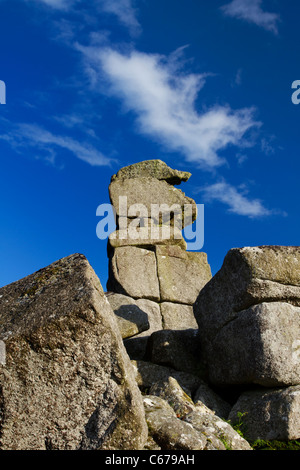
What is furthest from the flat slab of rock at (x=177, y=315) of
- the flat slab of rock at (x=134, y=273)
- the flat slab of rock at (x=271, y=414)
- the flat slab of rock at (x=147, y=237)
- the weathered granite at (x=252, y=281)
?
the flat slab of rock at (x=271, y=414)

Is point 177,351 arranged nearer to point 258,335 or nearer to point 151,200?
point 258,335

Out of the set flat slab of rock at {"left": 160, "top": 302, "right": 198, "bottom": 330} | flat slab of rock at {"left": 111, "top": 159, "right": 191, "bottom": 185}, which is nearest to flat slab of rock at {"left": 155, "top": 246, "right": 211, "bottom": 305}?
flat slab of rock at {"left": 160, "top": 302, "right": 198, "bottom": 330}

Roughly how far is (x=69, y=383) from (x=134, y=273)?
7154 mm

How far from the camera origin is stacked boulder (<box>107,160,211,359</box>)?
11.0 meters

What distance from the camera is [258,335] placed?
6.44 m

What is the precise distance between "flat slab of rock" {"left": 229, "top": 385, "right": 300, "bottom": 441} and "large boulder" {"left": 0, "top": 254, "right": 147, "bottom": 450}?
8.03 feet

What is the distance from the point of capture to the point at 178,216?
1297 cm

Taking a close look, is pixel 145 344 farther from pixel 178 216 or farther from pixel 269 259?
pixel 178 216

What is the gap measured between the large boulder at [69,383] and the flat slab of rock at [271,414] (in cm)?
245

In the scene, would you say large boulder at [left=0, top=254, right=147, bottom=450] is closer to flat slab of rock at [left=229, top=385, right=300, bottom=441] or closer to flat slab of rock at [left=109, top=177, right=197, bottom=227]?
flat slab of rock at [left=229, top=385, right=300, bottom=441]

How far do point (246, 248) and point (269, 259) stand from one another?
39 centimetres

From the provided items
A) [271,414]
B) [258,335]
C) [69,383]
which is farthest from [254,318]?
[69,383]

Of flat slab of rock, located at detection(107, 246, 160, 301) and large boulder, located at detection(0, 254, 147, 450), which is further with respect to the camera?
flat slab of rock, located at detection(107, 246, 160, 301)

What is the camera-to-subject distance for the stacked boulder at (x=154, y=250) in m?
11.0
